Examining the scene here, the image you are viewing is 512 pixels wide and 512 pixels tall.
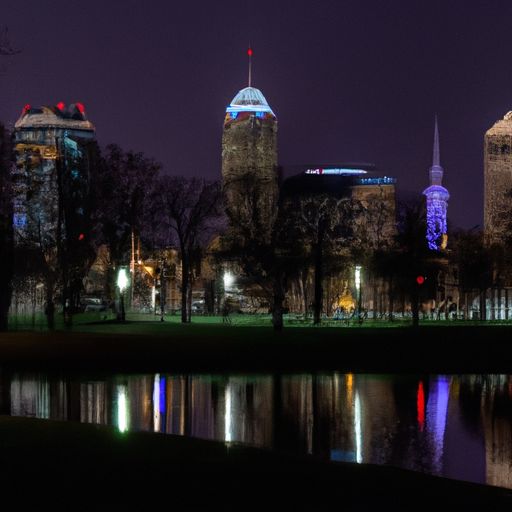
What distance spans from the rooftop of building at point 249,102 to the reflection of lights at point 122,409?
133m

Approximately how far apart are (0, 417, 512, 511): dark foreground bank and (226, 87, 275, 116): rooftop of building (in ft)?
470

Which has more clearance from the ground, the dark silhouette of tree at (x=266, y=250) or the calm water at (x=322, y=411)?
the dark silhouette of tree at (x=266, y=250)

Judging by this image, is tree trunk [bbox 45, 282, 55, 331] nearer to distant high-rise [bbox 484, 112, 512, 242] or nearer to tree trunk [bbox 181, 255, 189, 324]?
tree trunk [bbox 181, 255, 189, 324]

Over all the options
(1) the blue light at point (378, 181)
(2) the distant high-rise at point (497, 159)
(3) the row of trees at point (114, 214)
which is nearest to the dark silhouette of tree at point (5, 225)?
(3) the row of trees at point (114, 214)

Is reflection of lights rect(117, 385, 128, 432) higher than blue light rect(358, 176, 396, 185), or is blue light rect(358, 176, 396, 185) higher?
blue light rect(358, 176, 396, 185)

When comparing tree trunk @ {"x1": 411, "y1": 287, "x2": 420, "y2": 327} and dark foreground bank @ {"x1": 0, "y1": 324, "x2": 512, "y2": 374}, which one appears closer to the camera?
dark foreground bank @ {"x1": 0, "y1": 324, "x2": 512, "y2": 374}

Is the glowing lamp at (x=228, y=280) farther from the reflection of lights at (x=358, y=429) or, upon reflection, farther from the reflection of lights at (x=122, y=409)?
the reflection of lights at (x=358, y=429)

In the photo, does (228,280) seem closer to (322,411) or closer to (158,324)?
(158,324)

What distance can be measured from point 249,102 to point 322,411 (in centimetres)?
14028

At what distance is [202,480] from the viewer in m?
10.8

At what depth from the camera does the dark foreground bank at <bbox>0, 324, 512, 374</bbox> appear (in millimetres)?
30688

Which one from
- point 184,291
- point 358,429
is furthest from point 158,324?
point 358,429

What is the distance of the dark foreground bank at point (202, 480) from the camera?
9.85 m

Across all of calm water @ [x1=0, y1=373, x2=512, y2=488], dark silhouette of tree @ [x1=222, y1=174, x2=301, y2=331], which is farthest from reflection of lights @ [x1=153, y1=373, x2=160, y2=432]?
dark silhouette of tree @ [x1=222, y1=174, x2=301, y2=331]
